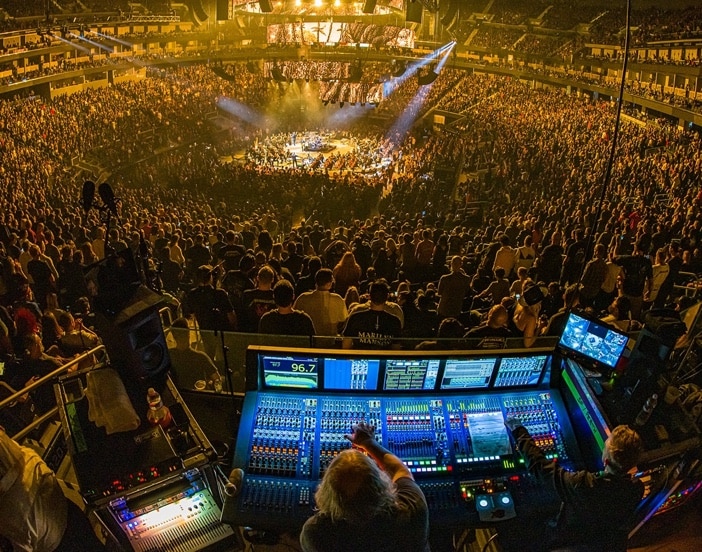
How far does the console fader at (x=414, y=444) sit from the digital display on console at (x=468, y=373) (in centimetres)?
8

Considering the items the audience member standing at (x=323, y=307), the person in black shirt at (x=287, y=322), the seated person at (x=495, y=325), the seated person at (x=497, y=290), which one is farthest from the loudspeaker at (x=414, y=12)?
the person in black shirt at (x=287, y=322)

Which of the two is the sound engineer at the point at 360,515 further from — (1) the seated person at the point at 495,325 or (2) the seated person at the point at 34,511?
(1) the seated person at the point at 495,325

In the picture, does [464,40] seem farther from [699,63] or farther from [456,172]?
[456,172]

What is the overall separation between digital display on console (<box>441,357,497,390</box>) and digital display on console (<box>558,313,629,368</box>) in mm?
583

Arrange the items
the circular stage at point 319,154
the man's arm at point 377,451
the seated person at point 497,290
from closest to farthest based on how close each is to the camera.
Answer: the man's arm at point 377,451 < the seated person at point 497,290 < the circular stage at point 319,154

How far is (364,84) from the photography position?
3800 cm

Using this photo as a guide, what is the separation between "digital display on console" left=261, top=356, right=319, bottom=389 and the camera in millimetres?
3240

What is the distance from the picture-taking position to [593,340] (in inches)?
137

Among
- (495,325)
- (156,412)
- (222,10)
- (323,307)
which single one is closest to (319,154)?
(222,10)

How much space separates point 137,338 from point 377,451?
5.16ft

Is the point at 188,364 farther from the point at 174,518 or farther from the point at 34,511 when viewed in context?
the point at 34,511

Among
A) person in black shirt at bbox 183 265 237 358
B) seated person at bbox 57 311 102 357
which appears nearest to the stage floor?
person in black shirt at bbox 183 265 237 358

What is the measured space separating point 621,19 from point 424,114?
18194 millimetres

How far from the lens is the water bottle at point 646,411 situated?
3160mm
